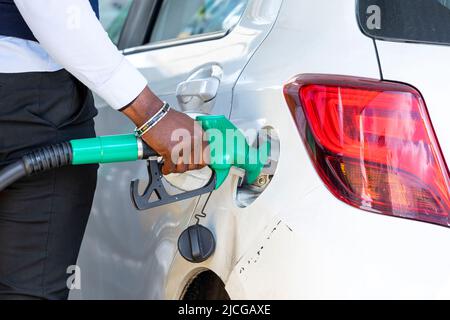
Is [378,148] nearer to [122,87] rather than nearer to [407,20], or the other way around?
[407,20]

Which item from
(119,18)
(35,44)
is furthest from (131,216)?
(119,18)

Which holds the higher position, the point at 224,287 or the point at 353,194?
the point at 353,194

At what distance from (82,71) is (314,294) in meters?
0.68

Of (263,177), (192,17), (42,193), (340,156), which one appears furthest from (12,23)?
(192,17)

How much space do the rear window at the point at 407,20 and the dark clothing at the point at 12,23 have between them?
0.75m

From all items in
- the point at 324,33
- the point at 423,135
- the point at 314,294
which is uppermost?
the point at 324,33

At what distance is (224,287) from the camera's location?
7.23 feet

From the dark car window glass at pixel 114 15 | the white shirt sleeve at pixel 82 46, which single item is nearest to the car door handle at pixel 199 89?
the white shirt sleeve at pixel 82 46

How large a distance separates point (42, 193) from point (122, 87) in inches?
14.4

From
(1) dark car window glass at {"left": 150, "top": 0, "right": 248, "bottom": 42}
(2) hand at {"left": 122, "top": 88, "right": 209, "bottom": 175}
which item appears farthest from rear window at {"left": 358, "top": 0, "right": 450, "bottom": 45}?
(1) dark car window glass at {"left": 150, "top": 0, "right": 248, "bottom": 42}

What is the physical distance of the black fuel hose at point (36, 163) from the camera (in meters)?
1.95

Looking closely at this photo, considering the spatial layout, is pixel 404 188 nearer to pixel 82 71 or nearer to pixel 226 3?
pixel 82 71

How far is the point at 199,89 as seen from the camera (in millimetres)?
2314
